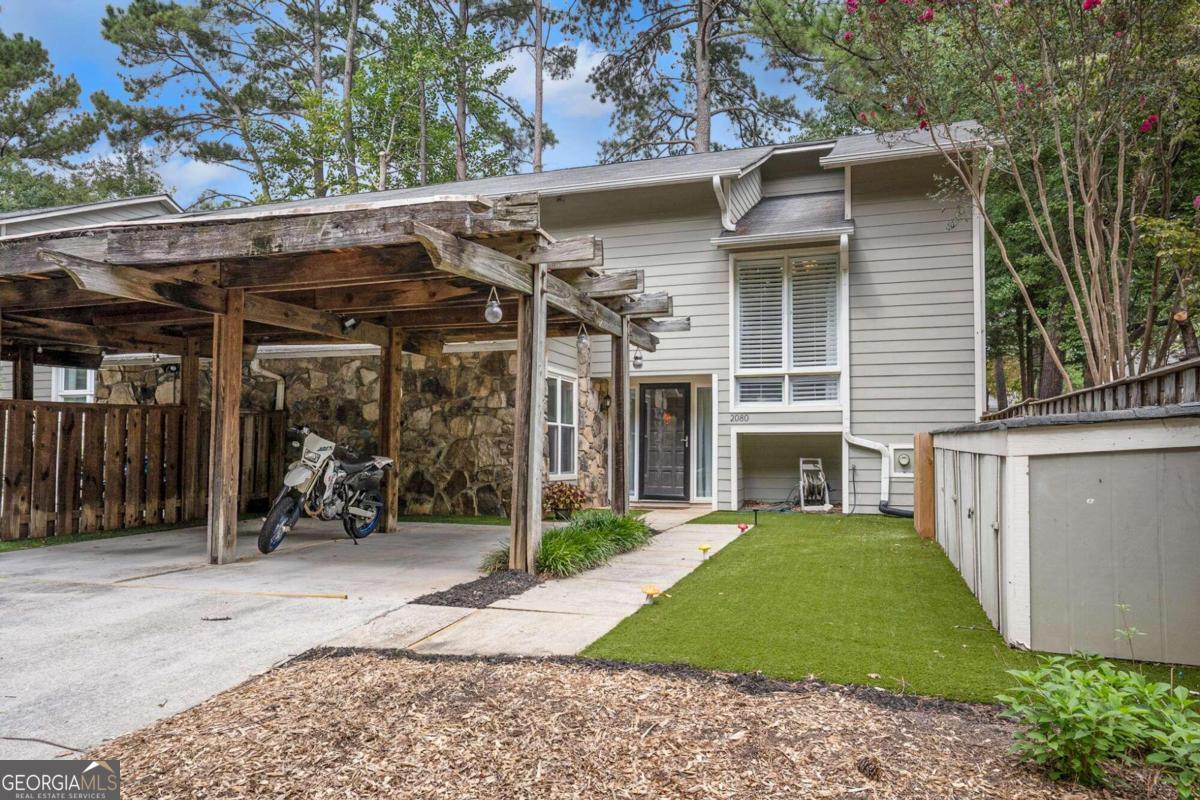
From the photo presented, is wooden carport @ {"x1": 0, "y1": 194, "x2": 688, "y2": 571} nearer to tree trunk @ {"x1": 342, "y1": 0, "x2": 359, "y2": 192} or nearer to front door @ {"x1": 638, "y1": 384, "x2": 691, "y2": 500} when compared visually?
front door @ {"x1": 638, "y1": 384, "x2": 691, "y2": 500}

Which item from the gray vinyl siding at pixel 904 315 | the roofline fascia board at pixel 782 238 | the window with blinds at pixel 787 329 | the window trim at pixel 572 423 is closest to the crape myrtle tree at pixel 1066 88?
the gray vinyl siding at pixel 904 315

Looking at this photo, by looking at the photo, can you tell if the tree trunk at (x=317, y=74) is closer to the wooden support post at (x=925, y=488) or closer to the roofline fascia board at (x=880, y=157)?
the roofline fascia board at (x=880, y=157)

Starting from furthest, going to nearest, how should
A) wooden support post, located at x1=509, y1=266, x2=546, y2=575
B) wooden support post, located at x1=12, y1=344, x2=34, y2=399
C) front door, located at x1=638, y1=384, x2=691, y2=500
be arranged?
front door, located at x1=638, y1=384, x2=691, y2=500 → wooden support post, located at x1=12, y1=344, x2=34, y2=399 → wooden support post, located at x1=509, y1=266, x2=546, y2=575

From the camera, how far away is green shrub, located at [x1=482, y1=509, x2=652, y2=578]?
526 centimetres

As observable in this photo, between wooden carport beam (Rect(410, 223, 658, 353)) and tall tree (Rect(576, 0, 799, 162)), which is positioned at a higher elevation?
tall tree (Rect(576, 0, 799, 162))

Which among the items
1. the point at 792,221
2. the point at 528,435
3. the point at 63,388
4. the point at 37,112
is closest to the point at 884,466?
the point at 792,221

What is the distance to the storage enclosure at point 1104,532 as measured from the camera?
119 inches

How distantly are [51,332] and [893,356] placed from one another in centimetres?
904

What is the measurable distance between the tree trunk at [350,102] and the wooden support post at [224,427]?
14529 millimetres

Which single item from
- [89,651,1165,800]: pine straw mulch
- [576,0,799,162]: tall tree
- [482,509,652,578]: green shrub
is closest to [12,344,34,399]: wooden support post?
[482,509,652,578]: green shrub

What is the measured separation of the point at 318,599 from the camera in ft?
14.7

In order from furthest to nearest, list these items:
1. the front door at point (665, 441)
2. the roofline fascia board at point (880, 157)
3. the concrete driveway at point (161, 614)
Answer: the front door at point (665, 441), the roofline fascia board at point (880, 157), the concrete driveway at point (161, 614)

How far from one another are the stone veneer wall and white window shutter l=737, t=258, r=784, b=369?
8.71 ft

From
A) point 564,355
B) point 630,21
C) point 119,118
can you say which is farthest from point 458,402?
point 119,118
